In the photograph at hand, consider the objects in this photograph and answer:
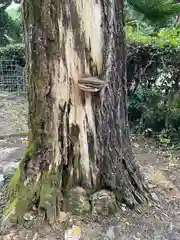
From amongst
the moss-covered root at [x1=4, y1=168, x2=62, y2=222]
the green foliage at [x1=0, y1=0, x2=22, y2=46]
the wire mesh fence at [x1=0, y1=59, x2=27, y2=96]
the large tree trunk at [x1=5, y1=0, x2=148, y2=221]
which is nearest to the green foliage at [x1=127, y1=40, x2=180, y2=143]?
the large tree trunk at [x1=5, y1=0, x2=148, y2=221]

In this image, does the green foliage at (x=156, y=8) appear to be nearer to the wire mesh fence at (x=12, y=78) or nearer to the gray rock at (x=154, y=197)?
the gray rock at (x=154, y=197)

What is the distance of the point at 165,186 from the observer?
2795 millimetres

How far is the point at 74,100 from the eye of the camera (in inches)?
81.1

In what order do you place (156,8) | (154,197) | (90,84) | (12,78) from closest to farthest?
(90,84) → (154,197) → (156,8) → (12,78)

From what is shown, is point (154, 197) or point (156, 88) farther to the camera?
point (156, 88)

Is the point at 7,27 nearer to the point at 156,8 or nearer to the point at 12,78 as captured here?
the point at 12,78

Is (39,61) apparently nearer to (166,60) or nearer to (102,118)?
(102,118)

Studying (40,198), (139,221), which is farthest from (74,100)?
(139,221)

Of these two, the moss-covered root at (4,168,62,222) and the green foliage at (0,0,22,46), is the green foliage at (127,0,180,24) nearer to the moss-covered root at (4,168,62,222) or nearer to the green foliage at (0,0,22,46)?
the moss-covered root at (4,168,62,222)

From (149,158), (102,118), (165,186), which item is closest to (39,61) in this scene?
(102,118)

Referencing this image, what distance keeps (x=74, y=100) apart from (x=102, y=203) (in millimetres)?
723

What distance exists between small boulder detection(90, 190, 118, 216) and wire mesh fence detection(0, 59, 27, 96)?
6.22 metres

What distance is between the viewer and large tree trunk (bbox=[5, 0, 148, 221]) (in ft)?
6.49

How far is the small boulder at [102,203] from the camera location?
7.27 ft
